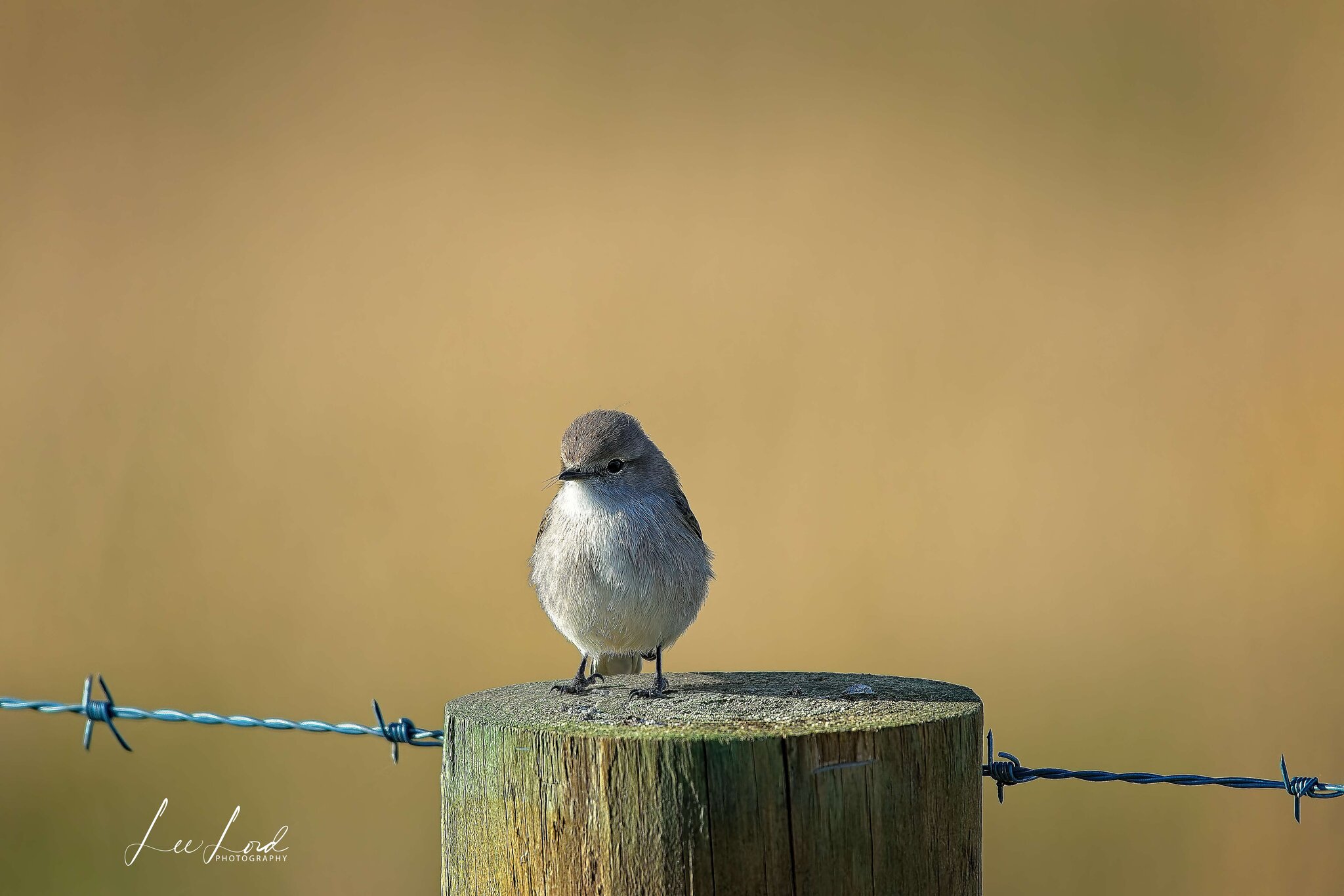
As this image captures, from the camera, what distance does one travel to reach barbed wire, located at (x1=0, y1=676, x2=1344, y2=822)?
2.78m

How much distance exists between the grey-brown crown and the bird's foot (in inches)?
35.7

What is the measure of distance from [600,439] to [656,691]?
1151mm

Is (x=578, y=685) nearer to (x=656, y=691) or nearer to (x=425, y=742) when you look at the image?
(x=656, y=691)

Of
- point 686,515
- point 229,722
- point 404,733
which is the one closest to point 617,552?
point 686,515

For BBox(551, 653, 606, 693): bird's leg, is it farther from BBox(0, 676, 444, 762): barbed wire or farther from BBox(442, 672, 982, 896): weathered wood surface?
BBox(442, 672, 982, 896): weathered wood surface

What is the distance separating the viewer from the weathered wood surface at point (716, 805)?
2.15m

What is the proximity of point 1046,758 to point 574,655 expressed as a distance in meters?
2.92

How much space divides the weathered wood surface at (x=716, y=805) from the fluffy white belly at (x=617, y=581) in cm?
133

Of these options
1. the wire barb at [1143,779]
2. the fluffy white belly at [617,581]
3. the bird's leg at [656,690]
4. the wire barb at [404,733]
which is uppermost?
the fluffy white belly at [617,581]

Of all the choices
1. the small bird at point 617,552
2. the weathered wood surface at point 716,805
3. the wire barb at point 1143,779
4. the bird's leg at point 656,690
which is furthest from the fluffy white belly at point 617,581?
the weathered wood surface at point 716,805

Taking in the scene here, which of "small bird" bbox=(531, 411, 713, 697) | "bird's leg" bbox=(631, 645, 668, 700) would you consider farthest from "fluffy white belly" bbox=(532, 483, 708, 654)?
"bird's leg" bbox=(631, 645, 668, 700)

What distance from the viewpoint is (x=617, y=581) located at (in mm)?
3771

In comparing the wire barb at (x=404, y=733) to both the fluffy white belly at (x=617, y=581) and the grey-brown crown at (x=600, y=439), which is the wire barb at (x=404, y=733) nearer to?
the fluffy white belly at (x=617, y=581)

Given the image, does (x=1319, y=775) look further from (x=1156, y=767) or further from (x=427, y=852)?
(x=427, y=852)
